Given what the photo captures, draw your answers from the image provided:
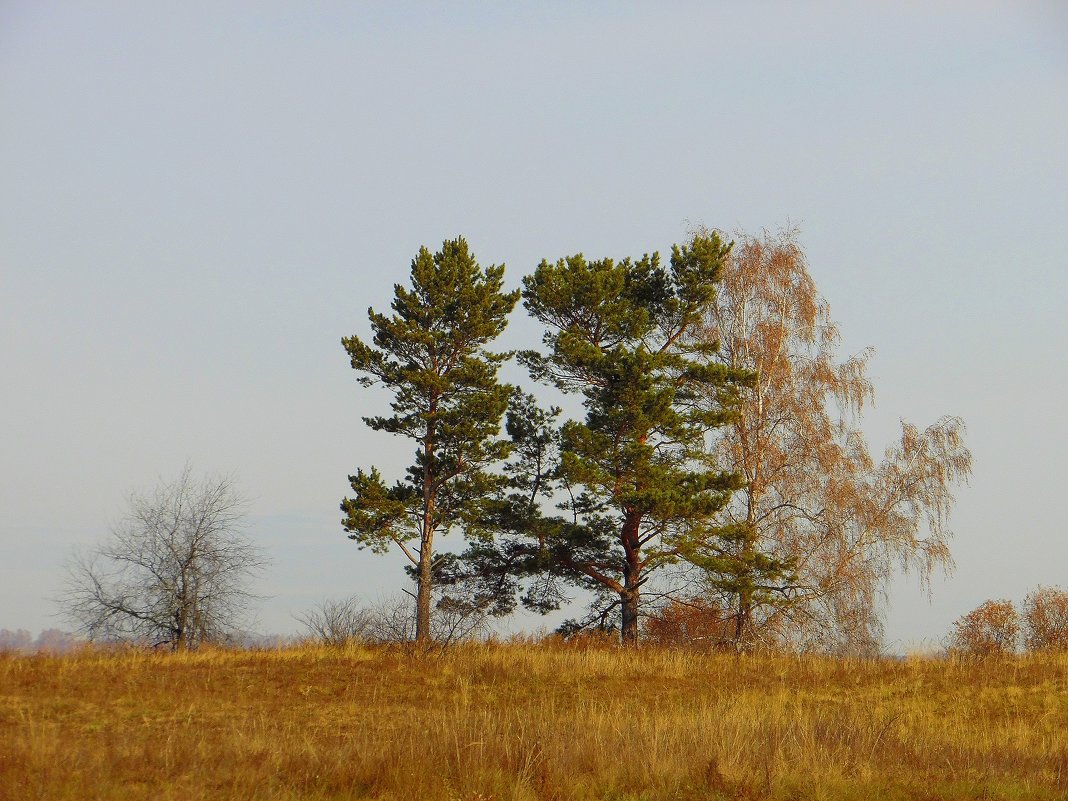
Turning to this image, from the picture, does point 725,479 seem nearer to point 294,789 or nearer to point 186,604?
point 186,604

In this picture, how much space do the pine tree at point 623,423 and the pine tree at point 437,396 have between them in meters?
1.68

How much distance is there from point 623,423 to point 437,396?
487 centimetres

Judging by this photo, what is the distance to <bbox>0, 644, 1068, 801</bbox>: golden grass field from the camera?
1032cm

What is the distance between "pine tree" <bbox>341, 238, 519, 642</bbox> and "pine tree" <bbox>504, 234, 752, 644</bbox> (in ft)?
5.51

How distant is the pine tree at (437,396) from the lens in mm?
24719

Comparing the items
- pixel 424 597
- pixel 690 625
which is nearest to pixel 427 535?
pixel 424 597

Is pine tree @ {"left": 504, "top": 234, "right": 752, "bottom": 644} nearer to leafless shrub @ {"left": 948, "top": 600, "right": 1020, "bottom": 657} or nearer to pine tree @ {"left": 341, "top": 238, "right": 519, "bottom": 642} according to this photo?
pine tree @ {"left": 341, "top": 238, "right": 519, "bottom": 642}

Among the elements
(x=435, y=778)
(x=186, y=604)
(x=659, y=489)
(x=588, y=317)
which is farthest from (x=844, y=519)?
(x=435, y=778)

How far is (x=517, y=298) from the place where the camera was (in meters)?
26.4

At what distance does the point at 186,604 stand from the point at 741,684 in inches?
591

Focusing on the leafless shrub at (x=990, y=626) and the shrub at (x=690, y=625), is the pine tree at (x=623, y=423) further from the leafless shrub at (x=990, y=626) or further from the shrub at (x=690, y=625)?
the leafless shrub at (x=990, y=626)

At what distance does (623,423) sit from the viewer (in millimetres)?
25250

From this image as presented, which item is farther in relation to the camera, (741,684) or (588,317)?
(588,317)

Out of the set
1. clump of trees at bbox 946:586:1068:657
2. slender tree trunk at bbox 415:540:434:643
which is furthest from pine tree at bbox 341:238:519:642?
clump of trees at bbox 946:586:1068:657
